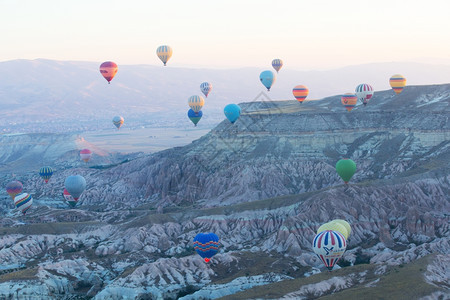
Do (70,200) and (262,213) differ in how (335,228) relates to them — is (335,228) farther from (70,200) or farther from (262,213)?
(70,200)

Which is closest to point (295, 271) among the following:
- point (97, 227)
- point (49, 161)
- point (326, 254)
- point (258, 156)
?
point (326, 254)

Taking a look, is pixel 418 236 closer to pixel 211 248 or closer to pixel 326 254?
pixel 326 254

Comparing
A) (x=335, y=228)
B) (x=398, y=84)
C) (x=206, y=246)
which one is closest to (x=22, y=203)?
(x=206, y=246)

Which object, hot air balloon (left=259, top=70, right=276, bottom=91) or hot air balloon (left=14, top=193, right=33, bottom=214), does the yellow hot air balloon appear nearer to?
hot air balloon (left=14, top=193, right=33, bottom=214)

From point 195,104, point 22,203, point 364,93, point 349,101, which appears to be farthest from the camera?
point 195,104

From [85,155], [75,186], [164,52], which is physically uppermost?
[164,52]

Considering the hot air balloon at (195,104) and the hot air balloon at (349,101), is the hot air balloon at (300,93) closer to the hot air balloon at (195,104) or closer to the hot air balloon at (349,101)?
the hot air balloon at (349,101)
